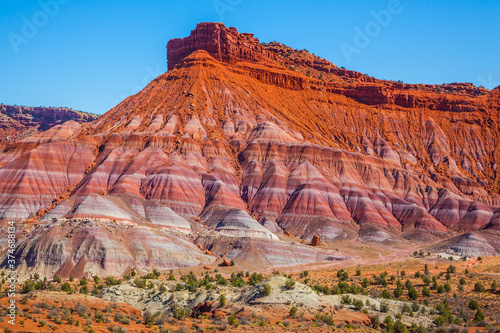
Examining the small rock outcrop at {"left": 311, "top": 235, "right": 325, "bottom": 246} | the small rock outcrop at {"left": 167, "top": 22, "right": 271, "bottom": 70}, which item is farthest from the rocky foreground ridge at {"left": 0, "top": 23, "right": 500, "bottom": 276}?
the small rock outcrop at {"left": 311, "top": 235, "right": 325, "bottom": 246}

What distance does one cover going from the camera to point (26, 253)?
7275 cm

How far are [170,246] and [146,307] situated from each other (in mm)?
39576

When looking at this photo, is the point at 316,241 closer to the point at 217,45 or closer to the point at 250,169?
the point at 250,169

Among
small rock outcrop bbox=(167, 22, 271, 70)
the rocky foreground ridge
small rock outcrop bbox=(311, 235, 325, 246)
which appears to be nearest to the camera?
the rocky foreground ridge

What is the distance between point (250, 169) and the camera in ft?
420

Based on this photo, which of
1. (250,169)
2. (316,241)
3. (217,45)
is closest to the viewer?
(316,241)

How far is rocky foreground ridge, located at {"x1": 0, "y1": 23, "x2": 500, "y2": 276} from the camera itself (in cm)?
8850

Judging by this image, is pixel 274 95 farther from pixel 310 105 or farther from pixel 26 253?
pixel 26 253

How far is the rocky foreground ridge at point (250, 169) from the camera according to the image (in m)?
88.5

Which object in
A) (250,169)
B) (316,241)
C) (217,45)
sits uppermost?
(217,45)

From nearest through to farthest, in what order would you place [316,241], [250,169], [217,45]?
1. [316,241]
2. [250,169]
3. [217,45]

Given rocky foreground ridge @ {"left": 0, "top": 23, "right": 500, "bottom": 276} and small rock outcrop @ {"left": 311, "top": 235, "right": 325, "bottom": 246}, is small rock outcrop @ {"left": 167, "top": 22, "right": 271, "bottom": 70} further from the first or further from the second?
small rock outcrop @ {"left": 311, "top": 235, "right": 325, "bottom": 246}

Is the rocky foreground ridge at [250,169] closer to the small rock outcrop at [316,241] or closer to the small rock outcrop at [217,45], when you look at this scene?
the small rock outcrop at [217,45]

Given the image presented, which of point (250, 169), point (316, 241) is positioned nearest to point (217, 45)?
point (250, 169)
